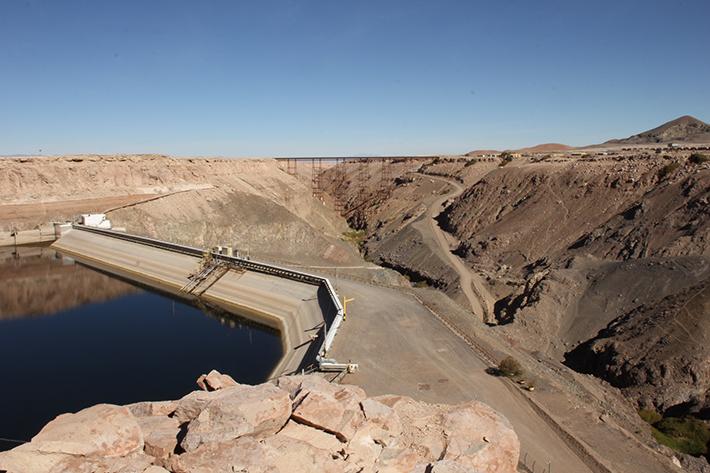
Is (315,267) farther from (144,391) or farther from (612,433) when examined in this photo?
(612,433)

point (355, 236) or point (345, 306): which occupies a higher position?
point (345, 306)

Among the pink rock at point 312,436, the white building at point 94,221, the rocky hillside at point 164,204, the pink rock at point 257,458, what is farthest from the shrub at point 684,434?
the white building at point 94,221

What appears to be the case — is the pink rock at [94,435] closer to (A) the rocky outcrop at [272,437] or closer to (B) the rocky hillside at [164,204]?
(A) the rocky outcrop at [272,437]

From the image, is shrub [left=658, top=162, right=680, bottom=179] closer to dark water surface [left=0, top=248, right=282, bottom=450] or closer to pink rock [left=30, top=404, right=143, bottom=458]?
dark water surface [left=0, top=248, right=282, bottom=450]

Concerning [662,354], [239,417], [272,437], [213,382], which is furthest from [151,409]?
[662,354]

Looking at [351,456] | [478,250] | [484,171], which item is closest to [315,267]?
[478,250]

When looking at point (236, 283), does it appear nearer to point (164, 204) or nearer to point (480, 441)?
point (164, 204)
